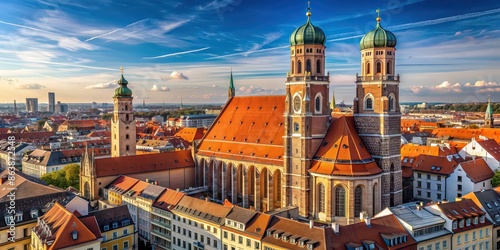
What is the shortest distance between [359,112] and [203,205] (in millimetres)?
30104

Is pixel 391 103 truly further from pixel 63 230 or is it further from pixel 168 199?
pixel 63 230

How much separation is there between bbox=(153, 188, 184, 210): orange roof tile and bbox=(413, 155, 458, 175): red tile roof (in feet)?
169

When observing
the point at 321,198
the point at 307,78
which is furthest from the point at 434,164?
the point at 307,78

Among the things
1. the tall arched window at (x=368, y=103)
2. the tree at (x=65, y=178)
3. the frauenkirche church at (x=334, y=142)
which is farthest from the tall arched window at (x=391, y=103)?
the tree at (x=65, y=178)

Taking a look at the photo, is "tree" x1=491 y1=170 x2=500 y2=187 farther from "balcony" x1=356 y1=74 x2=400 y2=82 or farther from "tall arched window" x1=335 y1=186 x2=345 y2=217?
"tall arched window" x1=335 y1=186 x2=345 y2=217

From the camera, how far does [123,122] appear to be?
312ft

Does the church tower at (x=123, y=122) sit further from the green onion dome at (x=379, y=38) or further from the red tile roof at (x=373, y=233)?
the red tile roof at (x=373, y=233)

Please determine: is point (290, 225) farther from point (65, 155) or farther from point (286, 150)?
point (65, 155)

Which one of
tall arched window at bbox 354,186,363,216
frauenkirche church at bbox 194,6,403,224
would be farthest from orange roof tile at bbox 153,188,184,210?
tall arched window at bbox 354,186,363,216

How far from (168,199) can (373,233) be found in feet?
106

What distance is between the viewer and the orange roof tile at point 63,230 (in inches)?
1795

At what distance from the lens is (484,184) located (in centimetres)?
8131

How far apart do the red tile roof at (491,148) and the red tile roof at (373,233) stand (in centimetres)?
5274

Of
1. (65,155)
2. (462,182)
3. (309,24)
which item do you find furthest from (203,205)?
(65,155)
